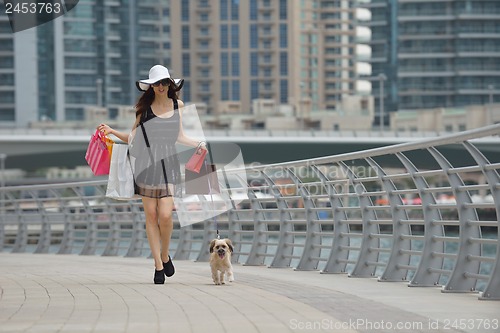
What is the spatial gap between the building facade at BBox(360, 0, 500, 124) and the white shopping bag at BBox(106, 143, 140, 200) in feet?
507

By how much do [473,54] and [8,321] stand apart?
6382 inches

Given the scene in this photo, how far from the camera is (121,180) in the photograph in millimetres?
11852

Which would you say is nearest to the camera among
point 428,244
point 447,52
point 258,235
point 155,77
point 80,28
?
point 428,244

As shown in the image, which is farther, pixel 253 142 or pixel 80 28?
pixel 80 28

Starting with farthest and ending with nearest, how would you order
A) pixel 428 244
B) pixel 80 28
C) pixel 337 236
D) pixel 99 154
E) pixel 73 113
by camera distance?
pixel 73 113 → pixel 80 28 → pixel 337 236 → pixel 99 154 → pixel 428 244

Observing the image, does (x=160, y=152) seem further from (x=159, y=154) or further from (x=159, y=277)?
(x=159, y=277)

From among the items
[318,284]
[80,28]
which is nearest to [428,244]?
[318,284]

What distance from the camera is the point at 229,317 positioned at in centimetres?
827

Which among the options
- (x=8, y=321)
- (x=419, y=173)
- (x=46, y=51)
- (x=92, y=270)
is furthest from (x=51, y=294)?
(x=46, y=51)

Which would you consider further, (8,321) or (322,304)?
(322,304)

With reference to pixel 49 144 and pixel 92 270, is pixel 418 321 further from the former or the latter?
pixel 49 144

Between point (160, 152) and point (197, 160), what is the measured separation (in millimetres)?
368

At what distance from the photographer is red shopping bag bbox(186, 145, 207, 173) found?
39.1ft

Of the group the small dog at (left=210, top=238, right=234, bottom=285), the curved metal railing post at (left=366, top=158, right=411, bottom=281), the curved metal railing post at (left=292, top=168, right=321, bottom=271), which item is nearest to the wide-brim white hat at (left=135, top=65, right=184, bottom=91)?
the small dog at (left=210, top=238, right=234, bottom=285)
